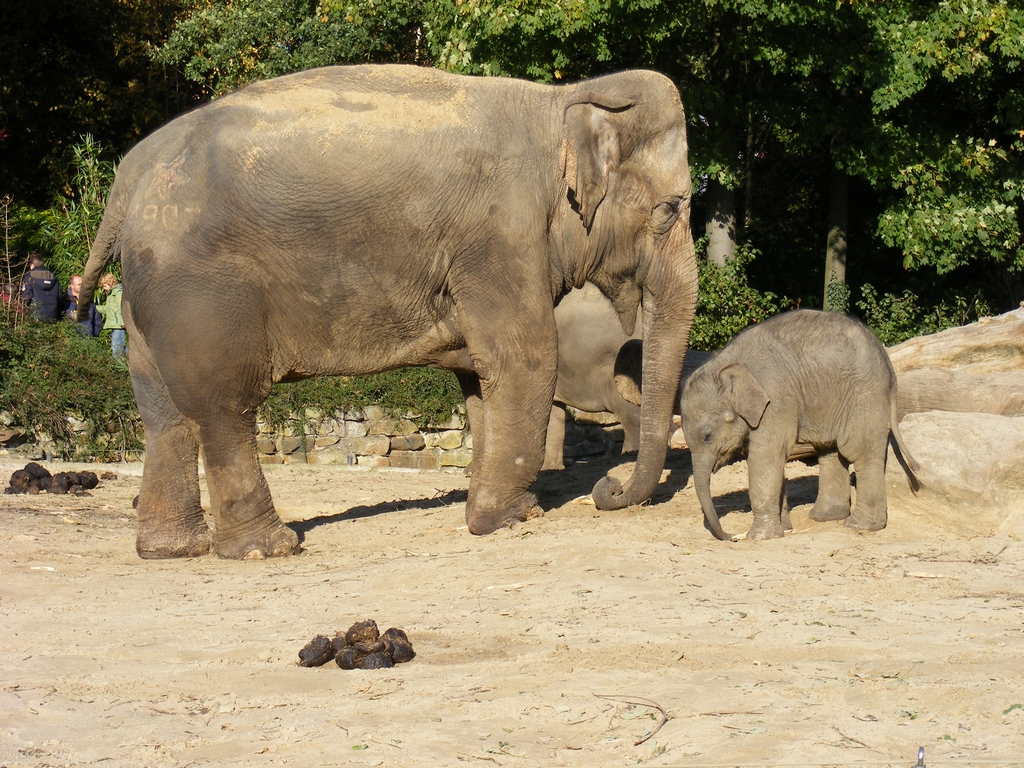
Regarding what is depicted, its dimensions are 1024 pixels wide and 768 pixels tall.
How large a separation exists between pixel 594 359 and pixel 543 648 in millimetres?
5829

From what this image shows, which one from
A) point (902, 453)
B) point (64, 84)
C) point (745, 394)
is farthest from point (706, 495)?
point (64, 84)

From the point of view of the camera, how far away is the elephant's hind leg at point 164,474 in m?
8.37

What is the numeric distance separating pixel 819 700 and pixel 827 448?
3492 mm

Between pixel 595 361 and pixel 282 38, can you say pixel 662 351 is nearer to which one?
pixel 595 361

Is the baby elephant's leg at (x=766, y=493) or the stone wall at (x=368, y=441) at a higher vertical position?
the baby elephant's leg at (x=766, y=493)

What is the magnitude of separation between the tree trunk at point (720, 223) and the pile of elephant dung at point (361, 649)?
1287 cm

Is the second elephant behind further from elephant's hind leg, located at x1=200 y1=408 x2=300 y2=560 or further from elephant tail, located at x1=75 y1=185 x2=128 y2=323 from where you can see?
elephant tail, located at x1=75 y1=185 x2=128 y2=323

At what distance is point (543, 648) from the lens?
18.7 feet

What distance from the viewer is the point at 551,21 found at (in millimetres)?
14836

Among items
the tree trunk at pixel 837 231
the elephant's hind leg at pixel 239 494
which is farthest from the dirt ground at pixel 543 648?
the tree trunk at pixel 837 231

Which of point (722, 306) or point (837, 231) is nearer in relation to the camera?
point (722, 306)

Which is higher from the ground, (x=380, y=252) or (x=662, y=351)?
(x=380, y=252)

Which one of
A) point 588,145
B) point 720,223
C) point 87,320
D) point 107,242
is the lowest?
point 87,320

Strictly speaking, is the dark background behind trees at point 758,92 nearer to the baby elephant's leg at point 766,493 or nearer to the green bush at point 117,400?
the green bush at point 117,400
